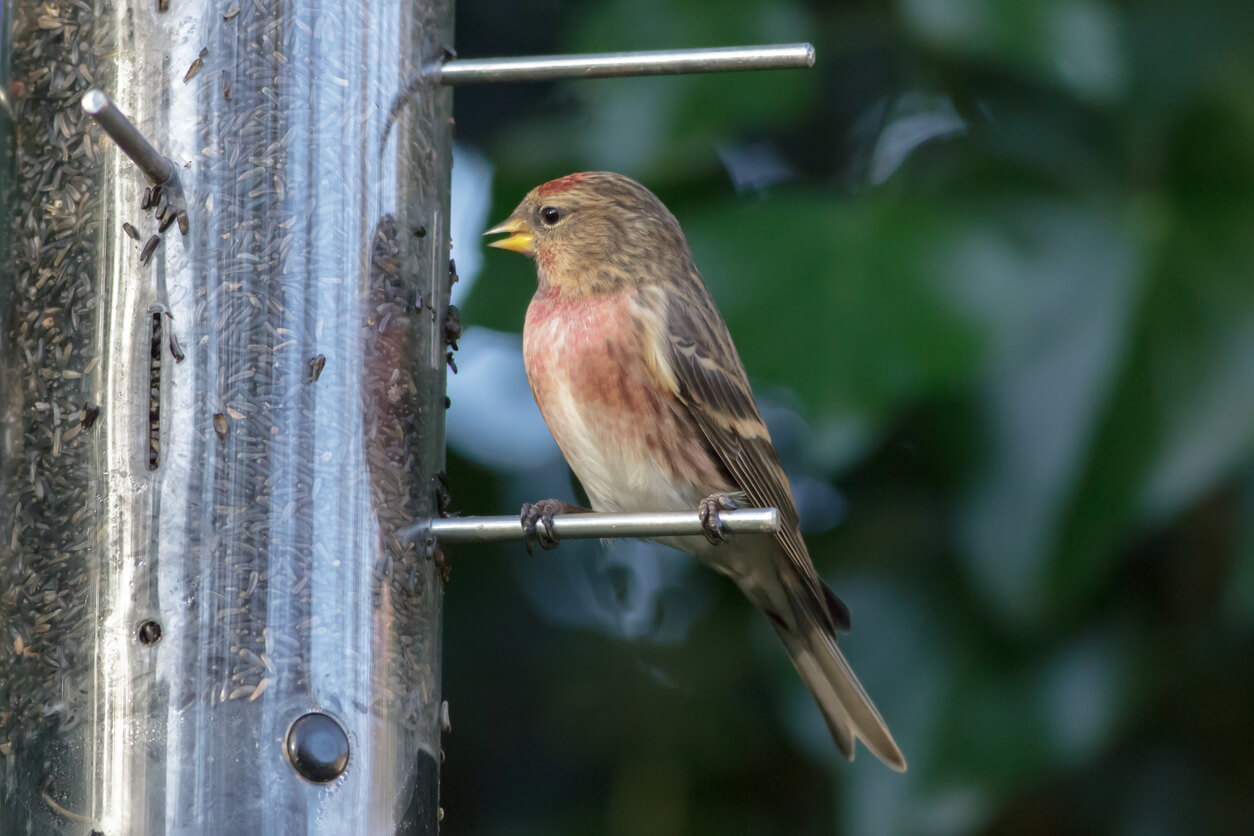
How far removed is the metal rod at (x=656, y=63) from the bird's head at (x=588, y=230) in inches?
26.0

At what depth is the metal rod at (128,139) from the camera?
1917 millimetres

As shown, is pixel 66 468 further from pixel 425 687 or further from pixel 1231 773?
pixel 1231 773

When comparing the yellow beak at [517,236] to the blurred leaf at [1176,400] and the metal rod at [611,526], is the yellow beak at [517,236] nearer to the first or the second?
the metal rod at [611,526]

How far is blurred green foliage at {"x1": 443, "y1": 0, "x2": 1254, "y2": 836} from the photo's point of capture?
2834 millimetres

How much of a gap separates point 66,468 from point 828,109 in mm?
1882

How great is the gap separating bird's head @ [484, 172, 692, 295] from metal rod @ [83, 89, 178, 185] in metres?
0.94

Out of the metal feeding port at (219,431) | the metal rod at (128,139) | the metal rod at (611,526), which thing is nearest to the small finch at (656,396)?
the metal rod at (611,526)

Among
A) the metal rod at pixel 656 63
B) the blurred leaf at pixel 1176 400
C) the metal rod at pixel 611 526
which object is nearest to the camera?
the metal rod at pixel 611 526

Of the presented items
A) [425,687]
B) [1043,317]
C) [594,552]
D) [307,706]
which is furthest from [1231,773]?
[307,706]

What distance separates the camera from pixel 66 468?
2232 millimetres

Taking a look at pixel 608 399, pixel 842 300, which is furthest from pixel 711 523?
pixel 842 300

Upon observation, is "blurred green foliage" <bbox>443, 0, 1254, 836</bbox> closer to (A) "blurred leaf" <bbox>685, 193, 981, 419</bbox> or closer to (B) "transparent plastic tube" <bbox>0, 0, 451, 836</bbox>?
(A) "blurred leaf" <bbox>685, 193, 981, 419</bbox>

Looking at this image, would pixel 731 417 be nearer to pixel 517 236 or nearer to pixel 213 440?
pixel 517 236

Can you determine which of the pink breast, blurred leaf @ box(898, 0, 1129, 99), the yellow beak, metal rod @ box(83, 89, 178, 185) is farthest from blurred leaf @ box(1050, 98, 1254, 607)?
metal rod @ box(83, 89, 178, 185)
